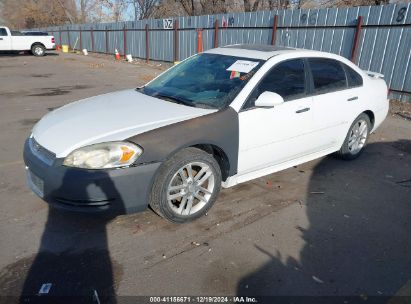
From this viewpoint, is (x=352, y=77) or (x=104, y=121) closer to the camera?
(x=104, y=121)

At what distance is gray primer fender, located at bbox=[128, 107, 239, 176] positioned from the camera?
3.03 metres

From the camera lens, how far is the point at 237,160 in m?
3.66

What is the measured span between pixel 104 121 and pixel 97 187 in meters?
0.71

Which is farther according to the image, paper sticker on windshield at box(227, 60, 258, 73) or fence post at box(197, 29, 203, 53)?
fence post at box(197, 29, 203, 53)

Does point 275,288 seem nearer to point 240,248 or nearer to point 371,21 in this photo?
point 240,248

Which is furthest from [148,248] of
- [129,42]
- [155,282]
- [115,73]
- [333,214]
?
[129,42]

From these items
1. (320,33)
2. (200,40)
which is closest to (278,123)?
(320,33)

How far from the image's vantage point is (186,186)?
11.1ft

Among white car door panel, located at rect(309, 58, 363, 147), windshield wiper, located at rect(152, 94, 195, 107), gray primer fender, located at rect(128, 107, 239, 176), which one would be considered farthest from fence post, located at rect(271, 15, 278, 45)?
gray primer fender, located at rect(128, 107, 239, 176)

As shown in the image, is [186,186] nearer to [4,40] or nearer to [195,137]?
[195,137]

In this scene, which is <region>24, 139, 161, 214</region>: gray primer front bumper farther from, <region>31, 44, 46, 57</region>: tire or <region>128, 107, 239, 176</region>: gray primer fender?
<region>31, 44, 46, 57</region>: tire

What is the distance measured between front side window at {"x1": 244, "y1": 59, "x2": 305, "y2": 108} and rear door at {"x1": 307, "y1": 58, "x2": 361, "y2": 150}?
196 mm

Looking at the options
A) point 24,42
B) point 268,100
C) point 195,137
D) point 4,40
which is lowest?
point 24,42

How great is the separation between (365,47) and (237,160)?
7858mm
